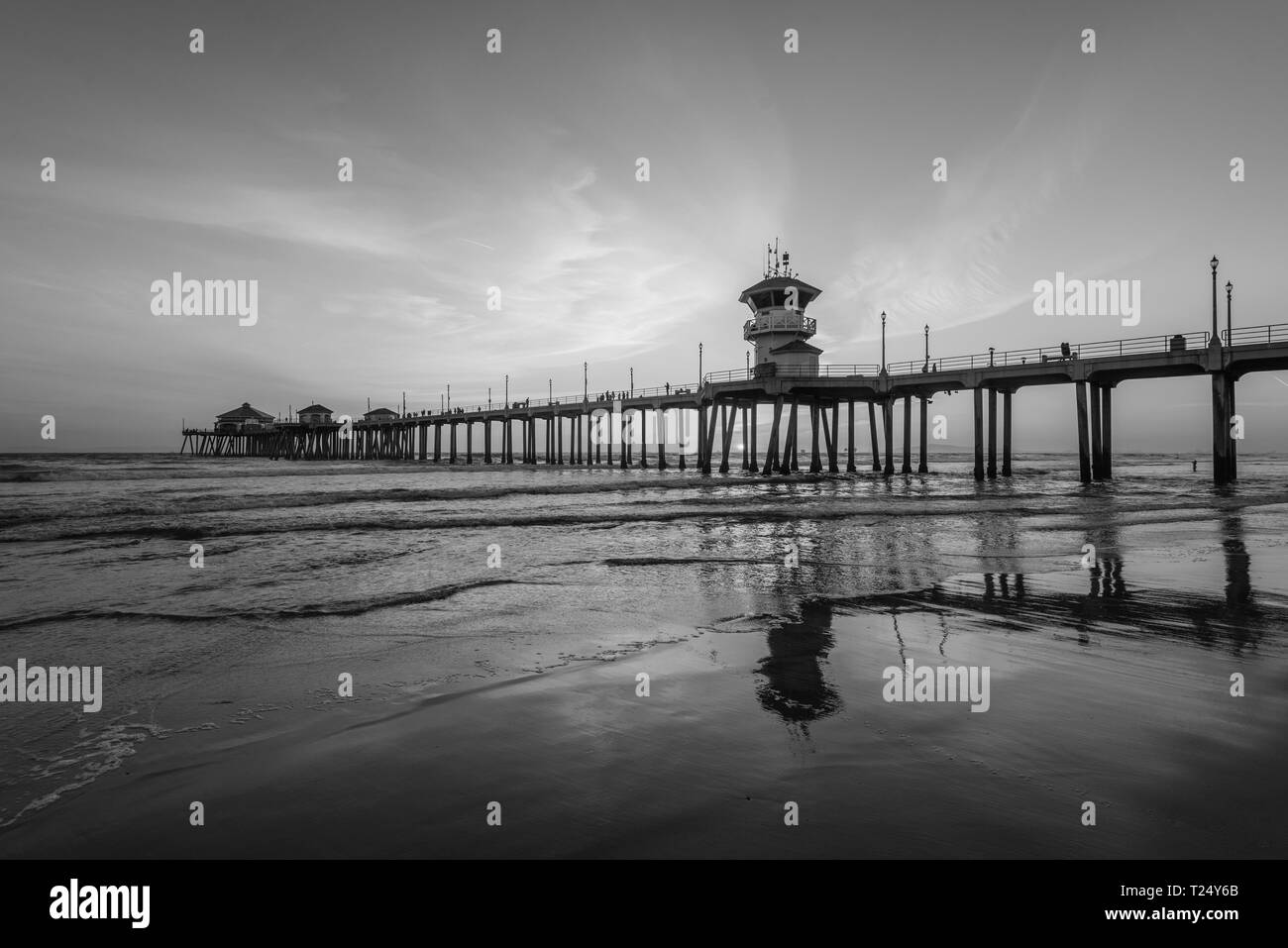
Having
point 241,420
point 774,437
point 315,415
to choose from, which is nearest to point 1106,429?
point 774,437

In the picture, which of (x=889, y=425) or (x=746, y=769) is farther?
(x=889, y=425)

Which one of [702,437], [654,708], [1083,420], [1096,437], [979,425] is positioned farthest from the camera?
[702,437]

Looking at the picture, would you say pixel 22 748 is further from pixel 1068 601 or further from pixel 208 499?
pixel 208 499

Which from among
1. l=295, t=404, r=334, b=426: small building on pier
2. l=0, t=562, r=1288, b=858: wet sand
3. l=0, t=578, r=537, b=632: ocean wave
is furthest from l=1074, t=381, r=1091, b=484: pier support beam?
l=295, t=404, r=334, b=426: small building on pier

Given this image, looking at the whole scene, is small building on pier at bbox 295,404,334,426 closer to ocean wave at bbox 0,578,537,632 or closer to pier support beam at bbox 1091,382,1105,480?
pier support beam at bbox 1091,382,1105,480

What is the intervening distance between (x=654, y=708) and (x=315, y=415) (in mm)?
128889

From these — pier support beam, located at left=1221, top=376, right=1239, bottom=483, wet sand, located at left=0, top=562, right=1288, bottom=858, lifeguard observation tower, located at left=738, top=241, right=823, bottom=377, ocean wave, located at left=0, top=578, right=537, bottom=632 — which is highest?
lifeguard observation tower, located at left=738, top=241, right=823, bottom=377

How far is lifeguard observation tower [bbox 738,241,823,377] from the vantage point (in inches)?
1918

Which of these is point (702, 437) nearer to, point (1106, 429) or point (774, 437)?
point (774, 437)

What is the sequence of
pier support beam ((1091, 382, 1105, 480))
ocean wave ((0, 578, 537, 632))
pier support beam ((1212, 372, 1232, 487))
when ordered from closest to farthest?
ocean wave ((0, 578, 537, 632)), pier support beam ((1212, 372, 1232, 487)), pier support beam ((1091, 382, 1105, 480))

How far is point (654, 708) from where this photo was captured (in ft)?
14.4

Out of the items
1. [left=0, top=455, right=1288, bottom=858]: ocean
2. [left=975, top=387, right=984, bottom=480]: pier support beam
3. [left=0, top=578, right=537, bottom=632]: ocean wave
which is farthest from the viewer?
[left=975, top=387, right=984, bottom=480]: pier support beam

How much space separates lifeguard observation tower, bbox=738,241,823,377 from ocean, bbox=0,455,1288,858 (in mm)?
38578

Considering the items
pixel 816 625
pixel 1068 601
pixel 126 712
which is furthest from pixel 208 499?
pixel 1068 601
